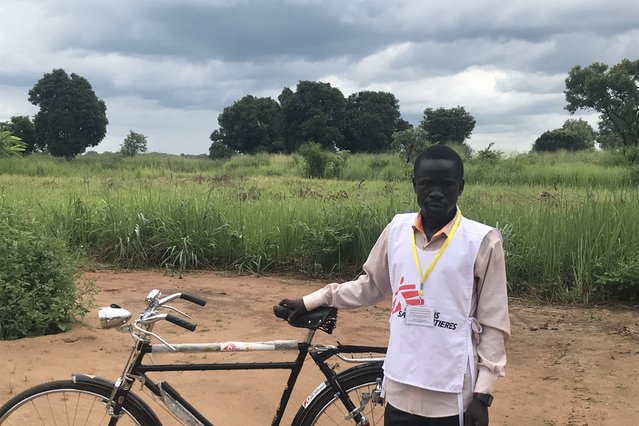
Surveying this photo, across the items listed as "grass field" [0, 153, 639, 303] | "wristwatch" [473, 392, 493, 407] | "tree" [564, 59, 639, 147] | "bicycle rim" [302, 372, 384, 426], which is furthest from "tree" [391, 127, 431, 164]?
"wristwatch" [473, 392, 493, 407]

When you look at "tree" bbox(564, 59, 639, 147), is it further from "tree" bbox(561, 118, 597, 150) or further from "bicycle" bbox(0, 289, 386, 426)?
"bicycle" bbox(0, 289, 386, 426)

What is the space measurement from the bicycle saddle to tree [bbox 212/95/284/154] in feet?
150

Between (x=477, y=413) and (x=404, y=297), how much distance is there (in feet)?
1.32

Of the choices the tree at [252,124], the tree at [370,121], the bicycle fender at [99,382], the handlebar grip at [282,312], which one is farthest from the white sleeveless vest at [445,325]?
the tree at [252,124]

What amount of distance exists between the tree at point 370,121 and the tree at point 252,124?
19.2 feet

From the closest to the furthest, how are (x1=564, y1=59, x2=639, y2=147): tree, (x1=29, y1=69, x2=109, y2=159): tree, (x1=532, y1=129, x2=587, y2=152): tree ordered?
(x1=564, y1=59, x2=639, y2=147): tree
(x1=532, y1=129, x2=587, y2=152): tree
(x1=29, y1=69, x2=109, y2=159): tree

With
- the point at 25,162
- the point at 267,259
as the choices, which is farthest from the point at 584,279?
the point at 25,162

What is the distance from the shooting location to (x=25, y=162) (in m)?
24.0

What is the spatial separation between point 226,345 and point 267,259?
17.2 feet

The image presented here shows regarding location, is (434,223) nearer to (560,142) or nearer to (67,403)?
(67,403)

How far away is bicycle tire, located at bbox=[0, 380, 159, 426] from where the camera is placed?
216cm

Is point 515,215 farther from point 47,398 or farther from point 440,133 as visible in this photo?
point 440,133

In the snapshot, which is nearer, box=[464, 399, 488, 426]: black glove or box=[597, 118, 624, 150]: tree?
A: box=[464, 399, 488, 426]: black glove

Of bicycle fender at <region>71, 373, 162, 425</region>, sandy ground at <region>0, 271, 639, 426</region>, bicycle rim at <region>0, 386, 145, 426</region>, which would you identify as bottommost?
sandy ground at <region>0, 271, 639, 426</region>
